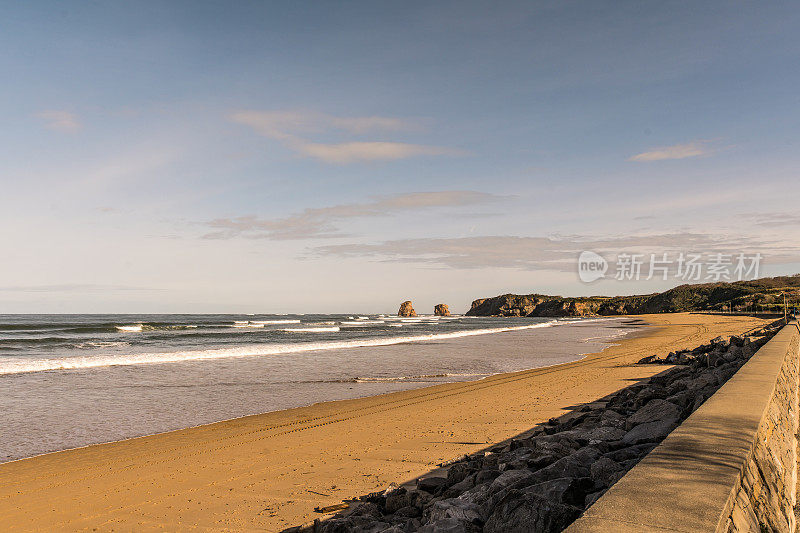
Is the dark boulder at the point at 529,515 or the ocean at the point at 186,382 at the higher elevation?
the dark boulder at the point at 529,515

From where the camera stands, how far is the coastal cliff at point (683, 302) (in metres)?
89.4

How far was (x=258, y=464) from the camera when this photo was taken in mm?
7121

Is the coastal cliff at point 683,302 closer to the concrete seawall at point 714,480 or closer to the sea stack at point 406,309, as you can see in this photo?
the sea stack at point 406,309

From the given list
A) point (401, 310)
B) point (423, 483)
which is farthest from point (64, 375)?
point (401, 310)

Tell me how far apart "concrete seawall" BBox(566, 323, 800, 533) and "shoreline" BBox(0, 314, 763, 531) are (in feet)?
11.5

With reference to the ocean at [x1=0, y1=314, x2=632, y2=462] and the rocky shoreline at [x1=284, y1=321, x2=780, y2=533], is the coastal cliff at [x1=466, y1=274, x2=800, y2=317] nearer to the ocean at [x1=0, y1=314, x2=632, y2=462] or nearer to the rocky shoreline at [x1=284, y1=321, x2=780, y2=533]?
the ocean at [x1=0, y1=314, x2=632, y2=462]

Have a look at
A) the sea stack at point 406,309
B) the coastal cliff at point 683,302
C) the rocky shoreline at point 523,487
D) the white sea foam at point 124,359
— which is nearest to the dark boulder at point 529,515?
the rocky shoreline at point 523,487

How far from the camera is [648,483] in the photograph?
2.62m

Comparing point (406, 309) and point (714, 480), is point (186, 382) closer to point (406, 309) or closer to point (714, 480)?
point (714, 480)

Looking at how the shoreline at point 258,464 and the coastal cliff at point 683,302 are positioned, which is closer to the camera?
the shoreline at point 258,464

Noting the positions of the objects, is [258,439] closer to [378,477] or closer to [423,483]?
[378,477]

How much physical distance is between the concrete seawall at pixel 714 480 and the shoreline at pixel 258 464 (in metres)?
3.50

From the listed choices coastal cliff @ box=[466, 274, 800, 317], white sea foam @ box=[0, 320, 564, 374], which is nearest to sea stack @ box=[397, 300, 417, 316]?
coastal cliff @ box=[466, 274, 800, 317]

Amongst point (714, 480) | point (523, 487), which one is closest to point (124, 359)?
point (523, 487)
